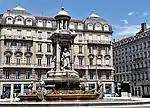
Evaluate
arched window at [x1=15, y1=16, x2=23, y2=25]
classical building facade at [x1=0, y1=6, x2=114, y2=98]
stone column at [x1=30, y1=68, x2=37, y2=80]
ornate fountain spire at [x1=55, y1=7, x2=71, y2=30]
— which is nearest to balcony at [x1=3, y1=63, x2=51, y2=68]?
classical building facade at [x1=0, y1=6, x2=114, y2=98]

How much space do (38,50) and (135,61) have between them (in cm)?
3071

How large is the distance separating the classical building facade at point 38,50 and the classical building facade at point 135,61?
10.9 meters

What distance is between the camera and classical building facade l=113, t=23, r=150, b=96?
7731 cm

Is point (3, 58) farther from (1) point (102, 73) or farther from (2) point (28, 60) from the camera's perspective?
(1) point (102, 73)

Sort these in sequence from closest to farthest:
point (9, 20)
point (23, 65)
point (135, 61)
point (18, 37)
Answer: point (23, 65) < point (18, 37) < point (9, 20) < point (135, 61)

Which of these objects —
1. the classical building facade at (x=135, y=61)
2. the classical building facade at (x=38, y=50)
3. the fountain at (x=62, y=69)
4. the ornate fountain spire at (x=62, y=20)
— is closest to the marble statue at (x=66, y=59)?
the fountain at (x=62, y=69)

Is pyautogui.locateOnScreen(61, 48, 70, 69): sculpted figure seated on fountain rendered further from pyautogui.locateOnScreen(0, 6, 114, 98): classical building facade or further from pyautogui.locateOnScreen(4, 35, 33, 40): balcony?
pyautogui.locateOnScreen(4, 35, 33, 40): balcony

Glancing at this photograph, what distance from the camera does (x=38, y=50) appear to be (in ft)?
224

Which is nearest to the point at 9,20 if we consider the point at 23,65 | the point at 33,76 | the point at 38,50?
the point at 38,50

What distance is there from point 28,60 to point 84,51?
48.4 feet

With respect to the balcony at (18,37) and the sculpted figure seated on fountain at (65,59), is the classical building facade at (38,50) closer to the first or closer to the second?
the balcony at (18,37)

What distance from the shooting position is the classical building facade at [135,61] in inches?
3044

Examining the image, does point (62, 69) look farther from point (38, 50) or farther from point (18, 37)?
point (38, 50)

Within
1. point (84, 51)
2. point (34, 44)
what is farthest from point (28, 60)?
point (84, 51)
